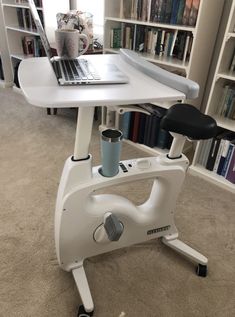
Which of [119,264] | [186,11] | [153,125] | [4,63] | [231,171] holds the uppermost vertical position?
[186,11]

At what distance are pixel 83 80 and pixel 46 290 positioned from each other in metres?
0.95

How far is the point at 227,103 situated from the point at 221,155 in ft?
1.19

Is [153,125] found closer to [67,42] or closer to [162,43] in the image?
[162,43]

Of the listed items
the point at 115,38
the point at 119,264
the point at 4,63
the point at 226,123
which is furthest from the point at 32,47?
the point at 119,264

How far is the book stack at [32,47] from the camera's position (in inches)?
120

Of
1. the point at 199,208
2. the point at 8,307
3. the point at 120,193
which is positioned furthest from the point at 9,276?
the point at 199,208

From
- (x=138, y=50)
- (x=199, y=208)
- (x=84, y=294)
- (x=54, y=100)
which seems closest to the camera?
(x=54, y=100)

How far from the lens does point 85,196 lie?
102 cm

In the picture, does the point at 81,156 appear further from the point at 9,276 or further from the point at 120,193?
the point at 120,193

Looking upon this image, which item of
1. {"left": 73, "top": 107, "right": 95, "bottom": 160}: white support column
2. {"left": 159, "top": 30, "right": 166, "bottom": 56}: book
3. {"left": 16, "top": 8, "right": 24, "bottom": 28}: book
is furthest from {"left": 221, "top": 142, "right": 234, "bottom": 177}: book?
{"left": 16, "top": 8, "right": 24, "bottom": 28}: book

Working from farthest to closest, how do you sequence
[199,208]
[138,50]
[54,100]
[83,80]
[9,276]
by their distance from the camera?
[138,50] < [199,208] < [9,276] < [83,80] < [54,100]

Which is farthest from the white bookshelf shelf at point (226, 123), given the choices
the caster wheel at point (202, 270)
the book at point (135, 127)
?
the caster wheel at point (202, 270)

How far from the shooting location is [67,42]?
0.95 meters

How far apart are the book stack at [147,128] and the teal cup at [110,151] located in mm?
1162
